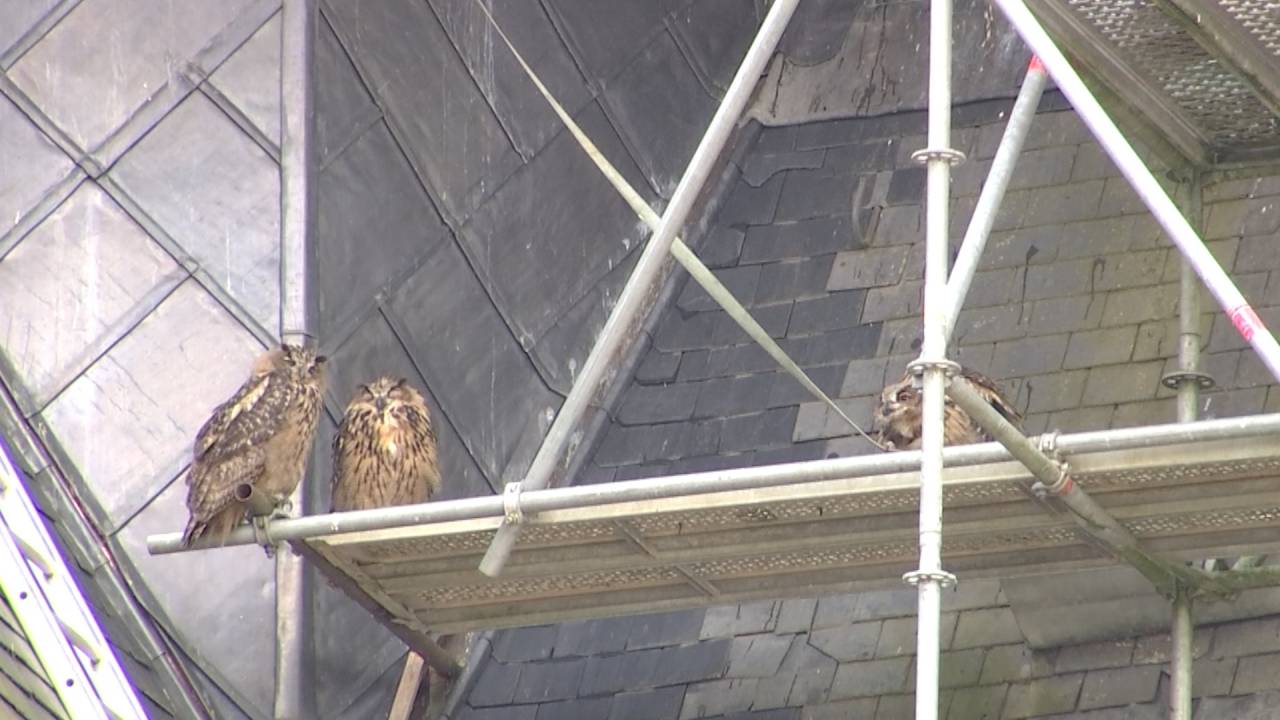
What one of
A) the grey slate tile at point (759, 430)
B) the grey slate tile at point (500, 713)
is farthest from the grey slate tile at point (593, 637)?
the grey slate tile at point (759, 430)

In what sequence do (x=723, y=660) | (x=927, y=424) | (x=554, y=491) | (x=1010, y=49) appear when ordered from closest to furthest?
1. (x=927, y=424)
2. (x=554, y=491)
3. (x=723, y=660)
4. (x=1010, y=49)

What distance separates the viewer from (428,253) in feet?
54.0

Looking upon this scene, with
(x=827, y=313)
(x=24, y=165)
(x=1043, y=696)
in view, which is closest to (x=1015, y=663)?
(x=1043, y=696)

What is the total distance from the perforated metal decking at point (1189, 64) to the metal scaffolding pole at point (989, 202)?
408mm

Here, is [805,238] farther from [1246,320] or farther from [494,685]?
[1246,320]

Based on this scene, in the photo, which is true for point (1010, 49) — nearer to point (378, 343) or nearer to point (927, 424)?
point (378, 343)

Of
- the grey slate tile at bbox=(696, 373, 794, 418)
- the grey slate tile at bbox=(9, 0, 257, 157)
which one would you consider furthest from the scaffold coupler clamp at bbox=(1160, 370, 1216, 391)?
the grey slate tile at bbox=(9, 0, 257, 157)

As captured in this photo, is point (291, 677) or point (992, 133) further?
point (992, 133)

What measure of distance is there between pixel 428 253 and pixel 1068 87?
4.37 metres

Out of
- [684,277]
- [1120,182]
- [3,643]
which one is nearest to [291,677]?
[3,643]

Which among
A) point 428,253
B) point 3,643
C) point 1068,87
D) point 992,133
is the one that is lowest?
point 3,643

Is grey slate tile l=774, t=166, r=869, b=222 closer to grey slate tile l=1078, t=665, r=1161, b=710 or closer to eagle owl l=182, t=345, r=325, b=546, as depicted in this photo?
eagle owl l=182, t=345, r=325, b=546

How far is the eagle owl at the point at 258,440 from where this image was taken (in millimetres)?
14641

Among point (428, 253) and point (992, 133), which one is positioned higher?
point (992, 133)
